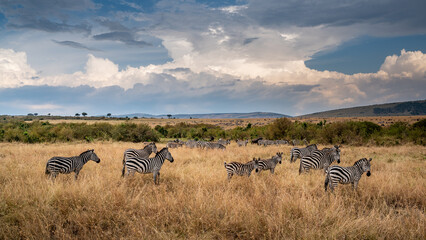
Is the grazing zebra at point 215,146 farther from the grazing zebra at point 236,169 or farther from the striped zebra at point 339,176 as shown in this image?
the striped zebra at point 339,176

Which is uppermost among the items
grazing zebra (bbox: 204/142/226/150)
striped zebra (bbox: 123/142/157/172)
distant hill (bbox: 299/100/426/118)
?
distant hill (bbox: 299/100/426/118)

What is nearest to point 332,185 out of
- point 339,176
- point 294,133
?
point 339,176

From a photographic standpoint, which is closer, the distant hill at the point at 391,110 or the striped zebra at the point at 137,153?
the striped zebra at the point at 137,153

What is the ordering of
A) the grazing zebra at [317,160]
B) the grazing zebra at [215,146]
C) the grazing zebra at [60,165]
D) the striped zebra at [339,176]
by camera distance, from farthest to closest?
the grazing zebra at [215,146], the grazing zebra at [317,160], the grazing zebra at [60,165], the striped zebra at [339,176]

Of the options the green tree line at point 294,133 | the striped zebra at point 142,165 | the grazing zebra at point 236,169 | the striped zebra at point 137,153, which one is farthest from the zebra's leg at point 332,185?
the green tree line at point 294,133

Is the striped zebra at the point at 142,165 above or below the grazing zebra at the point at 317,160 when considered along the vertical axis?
above

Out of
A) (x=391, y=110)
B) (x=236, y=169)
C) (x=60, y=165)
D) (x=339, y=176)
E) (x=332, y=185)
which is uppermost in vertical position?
(x=391, y=110)

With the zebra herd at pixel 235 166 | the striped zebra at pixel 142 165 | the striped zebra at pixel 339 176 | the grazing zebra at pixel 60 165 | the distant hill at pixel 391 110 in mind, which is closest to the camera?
the striped zebra at pixel 339 176

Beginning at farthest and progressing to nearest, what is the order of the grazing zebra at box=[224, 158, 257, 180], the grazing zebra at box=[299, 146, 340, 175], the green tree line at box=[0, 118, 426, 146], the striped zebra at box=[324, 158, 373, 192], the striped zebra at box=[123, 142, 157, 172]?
the green tree line at box=[0, 118, 426, 146] < the striped zebra at box=[123, 142, 157, 172] < the grazing zebra at box=[299, 146, 340, 175] < the grazing zebra at box=[224, 158, 257, 180] < the striped zebra at box=[324, 158, 373, 192]

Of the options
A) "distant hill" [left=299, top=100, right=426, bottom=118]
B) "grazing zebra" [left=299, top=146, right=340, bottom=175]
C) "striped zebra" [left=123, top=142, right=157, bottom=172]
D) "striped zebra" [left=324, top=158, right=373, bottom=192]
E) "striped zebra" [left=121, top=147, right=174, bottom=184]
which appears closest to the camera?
"striped zebra" [left=324, top=158, right=373, bottom=192]

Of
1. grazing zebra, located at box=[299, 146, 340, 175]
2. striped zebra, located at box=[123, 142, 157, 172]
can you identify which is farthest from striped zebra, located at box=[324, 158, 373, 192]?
striped zebra, located at box=[123, 142, 157, 172]

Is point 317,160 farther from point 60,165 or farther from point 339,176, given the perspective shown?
point 60,165

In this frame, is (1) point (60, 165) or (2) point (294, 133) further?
(2) point (294, 133)

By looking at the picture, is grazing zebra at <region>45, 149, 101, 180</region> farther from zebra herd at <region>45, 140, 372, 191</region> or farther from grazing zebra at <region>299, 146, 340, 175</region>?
grazing zebra at <region>299, 146, 340, 175</region>
